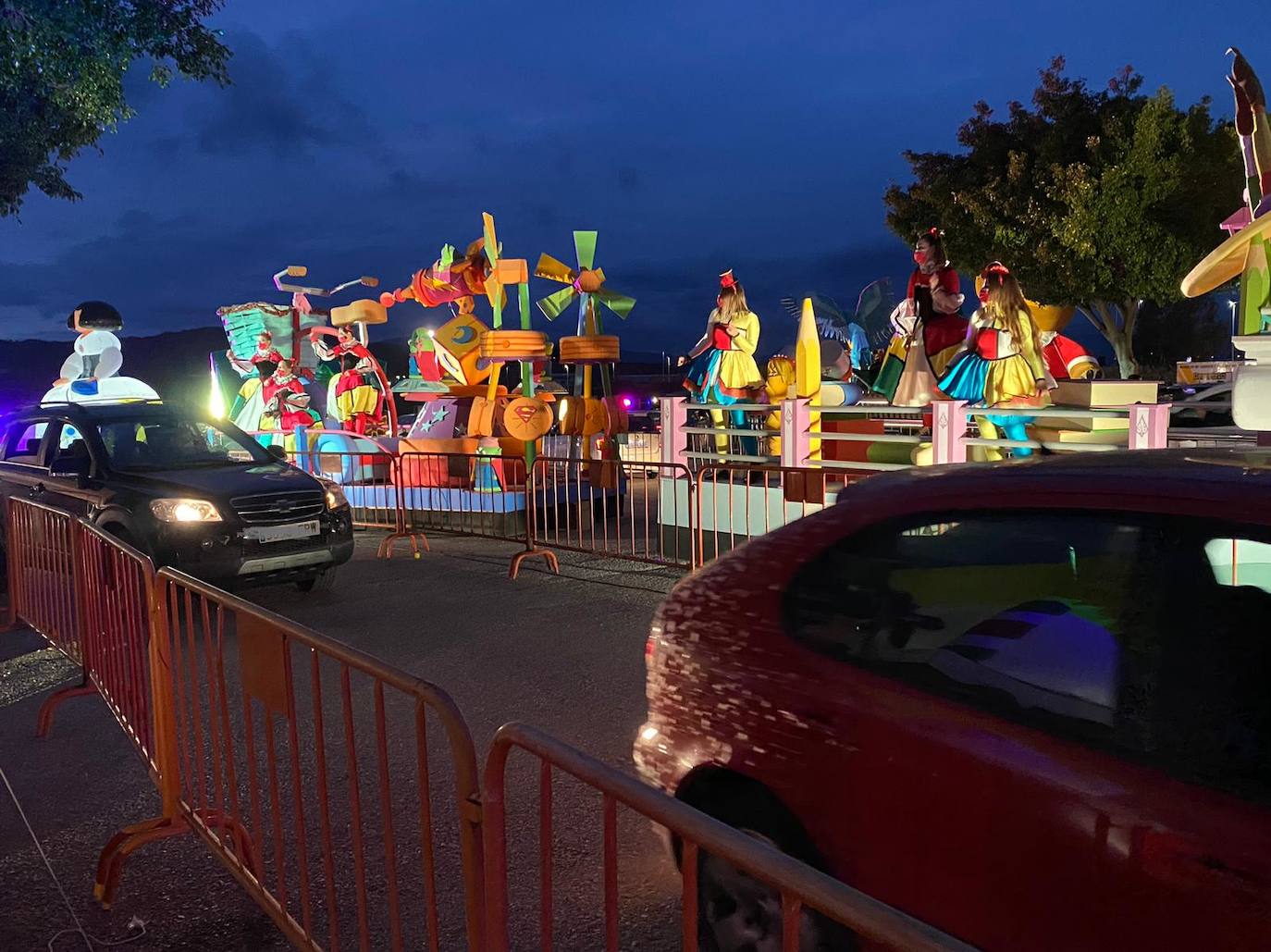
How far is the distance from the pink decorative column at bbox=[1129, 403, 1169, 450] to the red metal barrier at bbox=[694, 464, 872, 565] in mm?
2166

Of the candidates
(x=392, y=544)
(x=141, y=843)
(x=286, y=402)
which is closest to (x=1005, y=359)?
(x=392, y=544)

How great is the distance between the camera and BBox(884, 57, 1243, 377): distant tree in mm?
22562

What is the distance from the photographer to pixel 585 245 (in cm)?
1525

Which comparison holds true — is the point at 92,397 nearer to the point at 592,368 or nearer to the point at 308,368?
the point at 308,368

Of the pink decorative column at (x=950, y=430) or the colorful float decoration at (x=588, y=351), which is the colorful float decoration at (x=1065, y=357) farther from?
the colorful float decoration at (x=588, y=351)

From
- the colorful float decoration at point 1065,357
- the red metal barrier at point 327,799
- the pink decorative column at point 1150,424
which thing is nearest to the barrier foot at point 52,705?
the red metal barrier at point 327,799

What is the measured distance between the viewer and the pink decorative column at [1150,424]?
23.2ft

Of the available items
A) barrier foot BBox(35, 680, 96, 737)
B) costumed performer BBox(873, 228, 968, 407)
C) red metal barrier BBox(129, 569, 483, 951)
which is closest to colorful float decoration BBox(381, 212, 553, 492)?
costumed performer BBox(873, 228, 968, 407)

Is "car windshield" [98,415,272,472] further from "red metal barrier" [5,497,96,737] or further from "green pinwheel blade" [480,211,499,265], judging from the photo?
"green pinwheel blade" [480,211,499,265]

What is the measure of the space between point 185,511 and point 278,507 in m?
0.70

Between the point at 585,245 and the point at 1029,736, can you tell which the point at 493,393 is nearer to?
the point at 585,245

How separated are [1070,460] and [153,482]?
23.7 ft

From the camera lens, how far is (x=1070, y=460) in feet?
8.35

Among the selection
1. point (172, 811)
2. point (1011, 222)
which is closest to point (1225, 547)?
point (172, 811)
